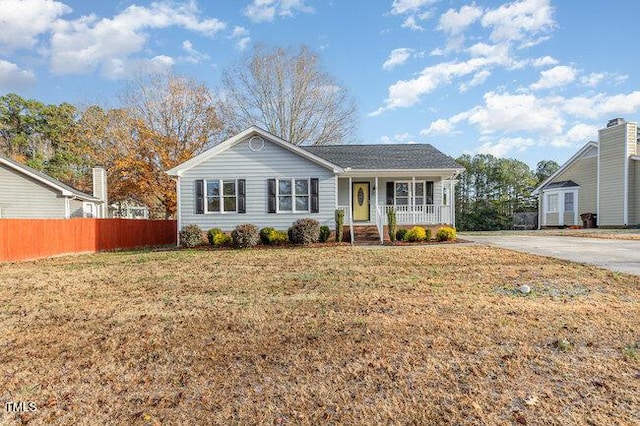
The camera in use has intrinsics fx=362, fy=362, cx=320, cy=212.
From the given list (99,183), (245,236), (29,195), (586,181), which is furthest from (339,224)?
(586,181)

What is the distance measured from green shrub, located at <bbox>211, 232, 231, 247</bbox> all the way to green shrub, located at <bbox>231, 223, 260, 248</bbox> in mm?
515

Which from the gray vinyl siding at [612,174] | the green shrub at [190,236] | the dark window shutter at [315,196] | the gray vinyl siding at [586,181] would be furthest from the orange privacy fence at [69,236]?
the gray vinyl siding at [612,174]

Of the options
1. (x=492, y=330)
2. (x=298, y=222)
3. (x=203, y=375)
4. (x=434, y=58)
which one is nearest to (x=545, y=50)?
(x=434, y=58)

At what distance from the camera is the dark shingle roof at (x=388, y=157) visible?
16.4m

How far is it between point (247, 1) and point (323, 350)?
14.7 metres

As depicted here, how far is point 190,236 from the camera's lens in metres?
14.8

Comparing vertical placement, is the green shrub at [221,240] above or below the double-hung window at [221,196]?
below

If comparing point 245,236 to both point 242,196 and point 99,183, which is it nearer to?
point 242,196

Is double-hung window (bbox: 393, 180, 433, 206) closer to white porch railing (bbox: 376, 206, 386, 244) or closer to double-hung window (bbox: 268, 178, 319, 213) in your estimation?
white porch railing (bbox: 376, 206, 386, 244)

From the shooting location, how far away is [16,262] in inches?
469

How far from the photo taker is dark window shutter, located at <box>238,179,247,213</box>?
1555 centimetres

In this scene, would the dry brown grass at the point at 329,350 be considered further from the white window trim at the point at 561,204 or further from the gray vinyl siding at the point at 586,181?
the white window trim at the point at 561,204

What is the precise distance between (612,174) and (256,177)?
20.9 m

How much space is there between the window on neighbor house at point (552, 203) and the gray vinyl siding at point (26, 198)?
2966 centimetres
